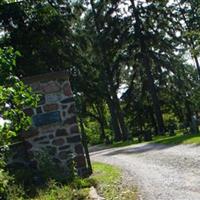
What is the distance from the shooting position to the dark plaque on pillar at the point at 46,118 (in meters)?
13.3

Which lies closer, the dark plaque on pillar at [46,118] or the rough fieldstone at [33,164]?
the rough fieldstone at [33,164]

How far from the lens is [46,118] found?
13328mm

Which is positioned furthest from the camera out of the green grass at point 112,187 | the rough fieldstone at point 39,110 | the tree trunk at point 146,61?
the tree trunk at point 146,61

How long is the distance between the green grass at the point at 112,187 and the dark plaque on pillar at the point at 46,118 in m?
1.82

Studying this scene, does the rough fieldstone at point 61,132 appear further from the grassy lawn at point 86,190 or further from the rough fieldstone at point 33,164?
the grassy lawn at point 86,190

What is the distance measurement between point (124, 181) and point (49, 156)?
2371 mm

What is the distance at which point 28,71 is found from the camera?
2169 cm

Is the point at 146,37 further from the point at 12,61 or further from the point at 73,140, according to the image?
the point at 12,61

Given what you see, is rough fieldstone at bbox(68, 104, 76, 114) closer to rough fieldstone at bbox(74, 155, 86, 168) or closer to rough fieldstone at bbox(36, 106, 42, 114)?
rough fieldstone at bbox(36, 106, 42, 114)

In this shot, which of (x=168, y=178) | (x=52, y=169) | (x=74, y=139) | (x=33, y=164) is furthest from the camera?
(x=74, y=139)

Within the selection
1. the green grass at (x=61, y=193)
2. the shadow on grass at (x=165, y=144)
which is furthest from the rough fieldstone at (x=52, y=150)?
the shadow on grass at (x=165, y=144)

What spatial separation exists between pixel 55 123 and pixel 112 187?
3379mm

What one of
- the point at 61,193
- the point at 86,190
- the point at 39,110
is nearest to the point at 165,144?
the point at 39,110

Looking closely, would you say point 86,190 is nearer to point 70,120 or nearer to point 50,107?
point 70,120
